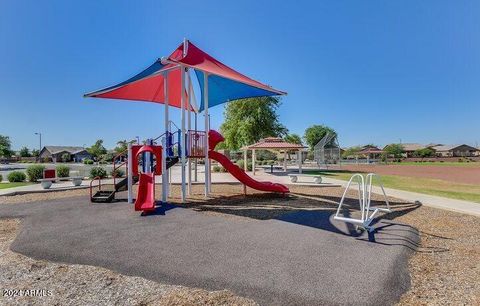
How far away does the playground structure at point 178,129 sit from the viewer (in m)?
10.1

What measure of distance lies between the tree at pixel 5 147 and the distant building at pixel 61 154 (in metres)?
7.64

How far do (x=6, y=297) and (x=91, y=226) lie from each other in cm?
343

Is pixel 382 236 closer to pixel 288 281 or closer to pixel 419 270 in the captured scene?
pixel 419 270

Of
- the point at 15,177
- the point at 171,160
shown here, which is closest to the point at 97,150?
the point at 15,177

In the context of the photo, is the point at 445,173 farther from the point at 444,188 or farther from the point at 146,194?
the point at 146,194

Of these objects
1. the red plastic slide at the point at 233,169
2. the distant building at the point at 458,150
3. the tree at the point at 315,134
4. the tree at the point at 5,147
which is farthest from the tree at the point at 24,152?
the distant building at the point at 458,150

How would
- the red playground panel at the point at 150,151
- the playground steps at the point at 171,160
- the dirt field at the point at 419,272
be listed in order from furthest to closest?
the playground steps at the point at 171,160, the red playground panel at the point at 150,151, the dirt field at the point at 419,272

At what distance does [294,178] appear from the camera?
18172 mm

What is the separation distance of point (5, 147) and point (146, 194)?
310 ft

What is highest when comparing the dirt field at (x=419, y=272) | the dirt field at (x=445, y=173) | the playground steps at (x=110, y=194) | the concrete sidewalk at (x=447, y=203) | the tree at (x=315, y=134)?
the tree at (x=315, y=134)

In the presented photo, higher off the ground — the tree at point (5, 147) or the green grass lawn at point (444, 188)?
the tree at point (5, 147)

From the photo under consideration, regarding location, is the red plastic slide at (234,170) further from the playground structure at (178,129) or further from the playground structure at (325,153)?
the playground structure at (325,153)

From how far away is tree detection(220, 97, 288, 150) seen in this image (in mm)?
37094

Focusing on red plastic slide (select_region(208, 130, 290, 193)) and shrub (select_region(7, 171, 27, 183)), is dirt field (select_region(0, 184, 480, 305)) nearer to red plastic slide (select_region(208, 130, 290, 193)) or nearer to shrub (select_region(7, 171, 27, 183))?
red plastic slide (select_region(208, 130, 290, 193))
